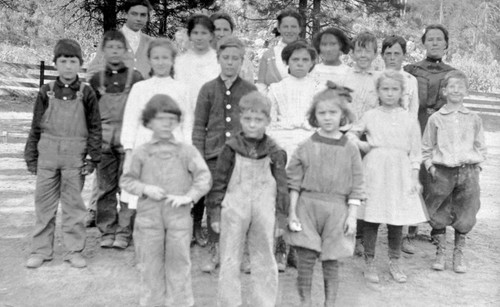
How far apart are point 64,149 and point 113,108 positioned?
665 millimetres

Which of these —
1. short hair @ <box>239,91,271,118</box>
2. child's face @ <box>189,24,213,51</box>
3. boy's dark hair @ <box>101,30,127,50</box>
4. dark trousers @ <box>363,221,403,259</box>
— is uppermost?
child's face @ <box>189,24,213,51</box>

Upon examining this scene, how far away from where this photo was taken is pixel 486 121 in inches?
752

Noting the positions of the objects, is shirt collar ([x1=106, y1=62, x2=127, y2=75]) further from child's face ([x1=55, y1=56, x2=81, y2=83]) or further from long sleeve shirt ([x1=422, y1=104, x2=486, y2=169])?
long sleeve shirt ([x1=422, y1=104, x2=486, y2=169])

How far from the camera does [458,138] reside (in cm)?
502

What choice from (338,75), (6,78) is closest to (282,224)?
(338,75)

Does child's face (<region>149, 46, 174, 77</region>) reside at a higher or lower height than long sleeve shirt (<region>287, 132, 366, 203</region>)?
higher

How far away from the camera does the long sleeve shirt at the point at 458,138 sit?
16.4 feet

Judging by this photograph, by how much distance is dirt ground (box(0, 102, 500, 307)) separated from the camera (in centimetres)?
416

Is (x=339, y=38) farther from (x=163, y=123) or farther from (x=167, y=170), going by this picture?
(x=167, y=170)

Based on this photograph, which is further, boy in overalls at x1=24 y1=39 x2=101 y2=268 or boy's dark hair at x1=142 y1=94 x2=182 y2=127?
boy in overalls at x1=24 y1=39 x2=101 y2=268

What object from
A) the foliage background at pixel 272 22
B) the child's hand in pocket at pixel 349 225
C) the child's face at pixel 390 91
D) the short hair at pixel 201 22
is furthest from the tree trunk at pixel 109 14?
the child's hand in pocket at pixel 349 225

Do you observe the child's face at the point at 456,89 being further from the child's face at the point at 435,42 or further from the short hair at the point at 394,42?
the child's face at the point at 435,42

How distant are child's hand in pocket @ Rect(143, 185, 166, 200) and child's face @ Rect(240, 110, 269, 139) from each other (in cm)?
68

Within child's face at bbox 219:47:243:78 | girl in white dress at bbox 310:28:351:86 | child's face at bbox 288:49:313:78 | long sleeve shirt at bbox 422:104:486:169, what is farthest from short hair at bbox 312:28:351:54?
child's face at bbox 219:47:243:78
